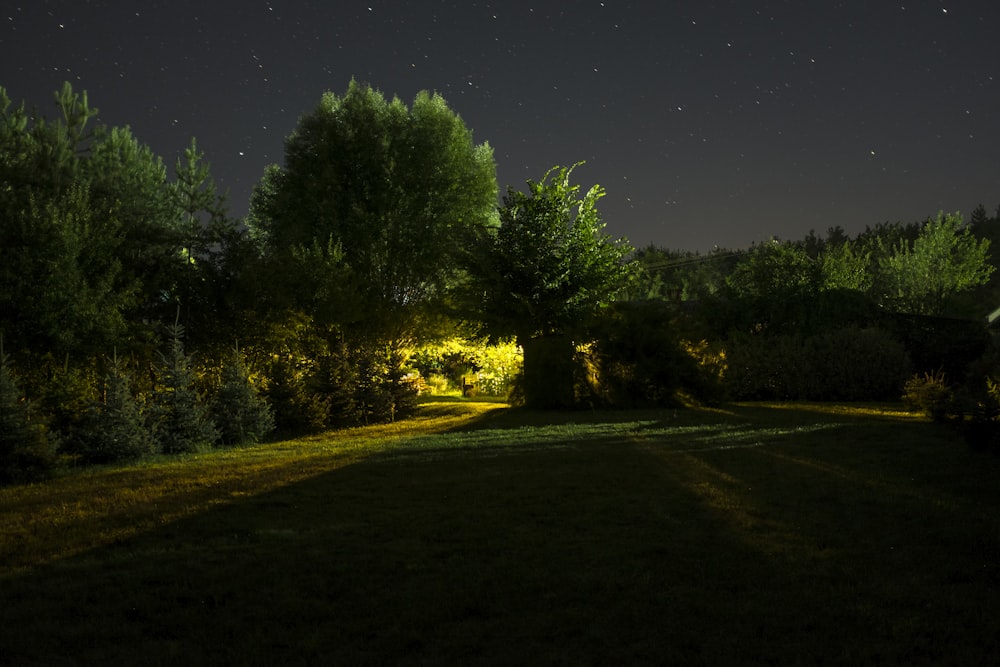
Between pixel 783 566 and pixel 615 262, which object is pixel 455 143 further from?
pixel 783 566

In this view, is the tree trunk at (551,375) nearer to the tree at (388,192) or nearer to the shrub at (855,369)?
the tree at (388,192)

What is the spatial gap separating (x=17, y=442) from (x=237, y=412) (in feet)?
19.2

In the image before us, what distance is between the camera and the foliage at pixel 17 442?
40.5 ft

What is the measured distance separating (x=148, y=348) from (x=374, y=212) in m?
15.7

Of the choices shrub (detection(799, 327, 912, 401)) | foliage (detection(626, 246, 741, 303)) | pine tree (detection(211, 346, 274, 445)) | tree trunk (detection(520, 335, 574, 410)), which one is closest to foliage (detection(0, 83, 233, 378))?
pine tree (detection(211, 346, 274, 445))

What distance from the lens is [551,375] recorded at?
22844 mm

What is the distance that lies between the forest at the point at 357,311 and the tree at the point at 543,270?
0.07 m

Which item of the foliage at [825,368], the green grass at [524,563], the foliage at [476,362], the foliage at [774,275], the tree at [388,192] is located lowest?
the green grass at [524,563]

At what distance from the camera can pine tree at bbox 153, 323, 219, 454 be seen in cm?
1597

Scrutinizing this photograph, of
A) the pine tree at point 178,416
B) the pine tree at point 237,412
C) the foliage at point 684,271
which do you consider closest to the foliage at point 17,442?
the pine tree at point 178,416

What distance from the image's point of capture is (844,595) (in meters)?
5.23

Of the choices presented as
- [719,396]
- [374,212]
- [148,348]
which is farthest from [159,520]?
[374,212]

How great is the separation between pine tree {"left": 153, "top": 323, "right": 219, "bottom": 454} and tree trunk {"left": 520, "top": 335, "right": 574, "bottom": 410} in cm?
992

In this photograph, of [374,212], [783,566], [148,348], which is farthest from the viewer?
[374,212]
